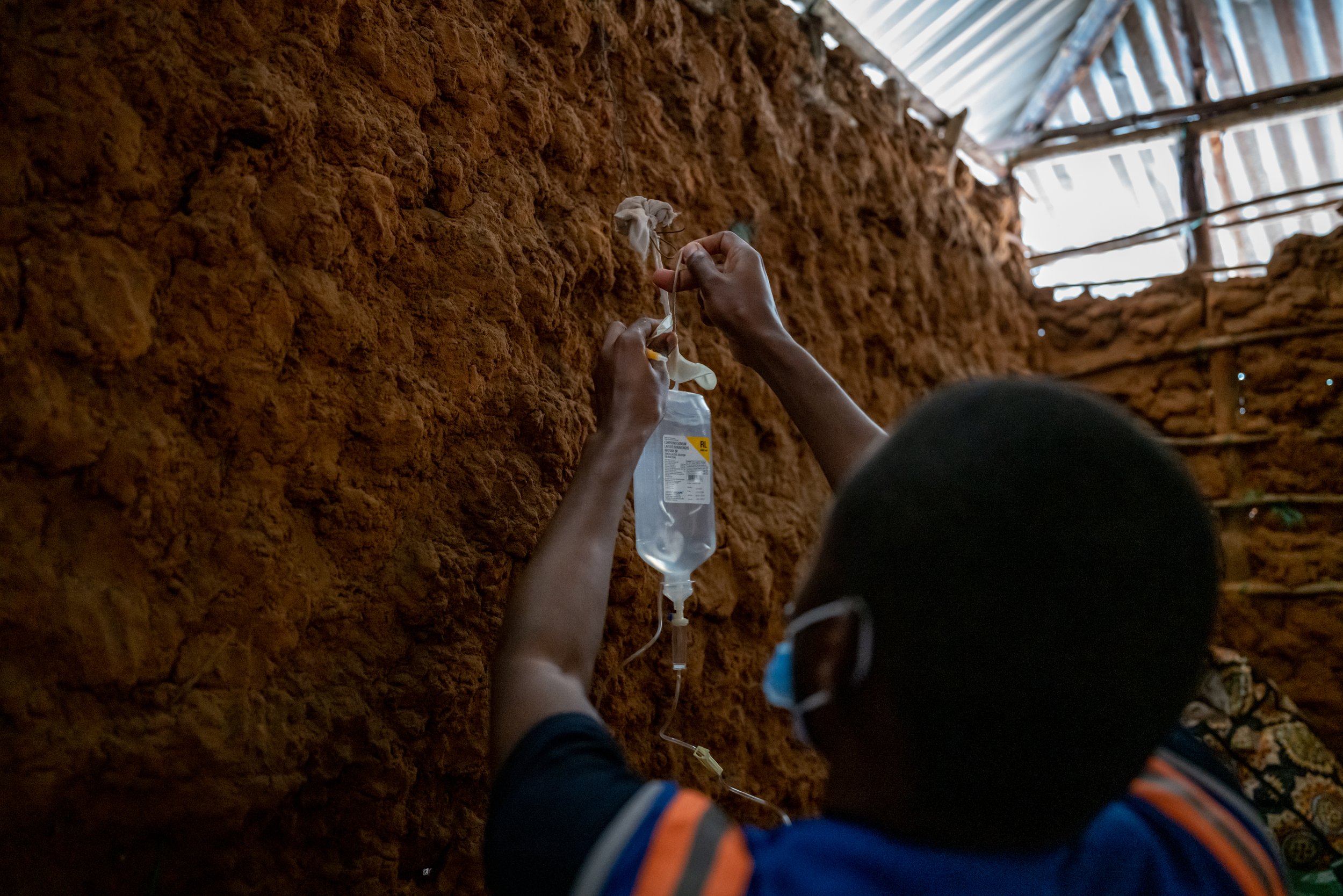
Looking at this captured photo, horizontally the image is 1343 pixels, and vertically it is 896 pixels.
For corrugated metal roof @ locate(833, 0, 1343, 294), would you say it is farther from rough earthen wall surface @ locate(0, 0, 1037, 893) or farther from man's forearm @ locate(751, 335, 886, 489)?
man's forearm @ locate(751, 335, 886, 489)

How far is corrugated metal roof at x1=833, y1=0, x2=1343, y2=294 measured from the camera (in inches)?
201

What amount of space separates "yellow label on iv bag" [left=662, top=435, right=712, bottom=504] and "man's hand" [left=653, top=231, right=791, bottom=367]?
0.17 metres

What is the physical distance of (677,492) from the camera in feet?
4.99

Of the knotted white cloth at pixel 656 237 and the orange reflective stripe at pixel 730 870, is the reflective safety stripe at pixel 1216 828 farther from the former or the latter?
the knotted white cloth at pixel 656 237

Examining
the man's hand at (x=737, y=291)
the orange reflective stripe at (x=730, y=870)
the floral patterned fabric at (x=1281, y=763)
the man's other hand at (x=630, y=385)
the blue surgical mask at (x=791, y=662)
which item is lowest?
the floral patterned fabric at (x=1281, y=763)

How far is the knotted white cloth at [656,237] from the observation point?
154cm

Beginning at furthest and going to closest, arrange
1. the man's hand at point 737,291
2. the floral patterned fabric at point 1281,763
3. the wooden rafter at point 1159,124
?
1. the wooden rafter at point 1159,124
2. the floral patterned fabric at point 1281,763
3. the man's hand at point 737,291

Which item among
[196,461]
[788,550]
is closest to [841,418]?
[196,461]

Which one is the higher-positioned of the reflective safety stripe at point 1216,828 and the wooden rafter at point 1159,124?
the wooden rafter at point 1159,124

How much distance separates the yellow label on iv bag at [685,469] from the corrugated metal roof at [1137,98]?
3.83 metres

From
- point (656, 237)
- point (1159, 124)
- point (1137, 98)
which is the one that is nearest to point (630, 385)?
point (656, 237)

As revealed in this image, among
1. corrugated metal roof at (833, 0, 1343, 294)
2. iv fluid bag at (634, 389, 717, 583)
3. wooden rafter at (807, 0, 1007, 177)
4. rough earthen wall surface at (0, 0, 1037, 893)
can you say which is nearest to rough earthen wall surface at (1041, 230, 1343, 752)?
corrugated metal roof at (833, 0, 1343, 294)

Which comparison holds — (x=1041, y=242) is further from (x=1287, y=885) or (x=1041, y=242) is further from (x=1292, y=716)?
(x=1287, y=885)

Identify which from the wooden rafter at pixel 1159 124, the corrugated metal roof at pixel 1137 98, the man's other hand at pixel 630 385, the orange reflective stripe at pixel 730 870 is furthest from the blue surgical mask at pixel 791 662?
the wooden rafter at pixel 1159 124
